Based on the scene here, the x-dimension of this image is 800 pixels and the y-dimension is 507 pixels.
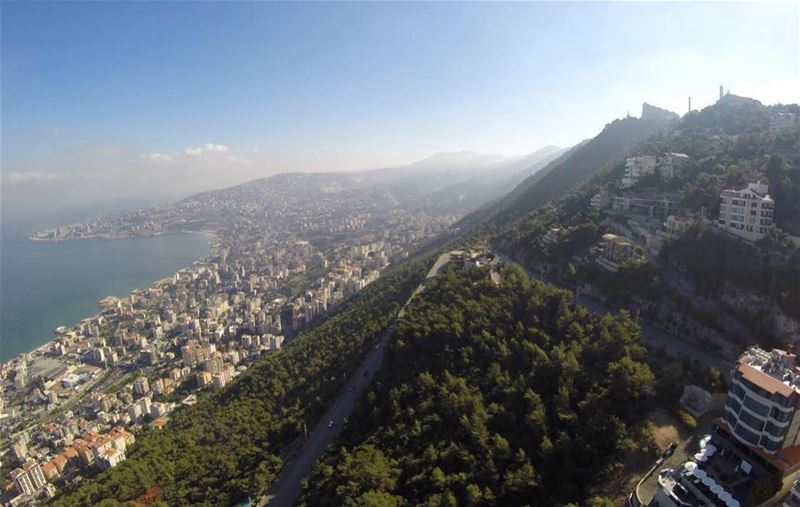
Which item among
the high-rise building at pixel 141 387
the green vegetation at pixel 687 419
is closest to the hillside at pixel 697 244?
the green vegetation at pixel 687 419

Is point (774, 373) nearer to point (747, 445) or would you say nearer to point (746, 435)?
point (746, 435)

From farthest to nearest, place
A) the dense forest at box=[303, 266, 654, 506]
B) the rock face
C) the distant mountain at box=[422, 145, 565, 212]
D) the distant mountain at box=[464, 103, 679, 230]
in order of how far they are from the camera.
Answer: the distant mountain at box=[422, 145, 565, 212] → the rock face → the distant mountain at box=[464, 103, 679, 230] → the dense forest at box=[303, 266, 654, 506]

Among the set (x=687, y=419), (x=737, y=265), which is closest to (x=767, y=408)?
(x=687, y=419)

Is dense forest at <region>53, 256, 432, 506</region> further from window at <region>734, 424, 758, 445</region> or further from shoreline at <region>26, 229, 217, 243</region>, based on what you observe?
shoreline at <region>26, 229, 217, 243</region>

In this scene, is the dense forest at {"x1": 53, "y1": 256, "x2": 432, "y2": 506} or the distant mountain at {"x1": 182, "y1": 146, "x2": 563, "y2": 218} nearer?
the dense forest at {"x1": 53, "y1": 256, "x2": 432, "y2": 506}

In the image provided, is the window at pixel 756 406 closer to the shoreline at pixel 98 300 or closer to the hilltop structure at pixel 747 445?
the hilltop structure at pixel 747 445

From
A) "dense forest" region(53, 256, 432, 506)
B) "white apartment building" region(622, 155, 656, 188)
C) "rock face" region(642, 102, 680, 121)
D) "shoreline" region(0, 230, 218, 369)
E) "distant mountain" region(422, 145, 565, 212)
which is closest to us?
"dense forest" region(53, 256, 432, 506)

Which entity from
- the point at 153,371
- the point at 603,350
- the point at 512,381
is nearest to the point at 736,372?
the point at 603,350

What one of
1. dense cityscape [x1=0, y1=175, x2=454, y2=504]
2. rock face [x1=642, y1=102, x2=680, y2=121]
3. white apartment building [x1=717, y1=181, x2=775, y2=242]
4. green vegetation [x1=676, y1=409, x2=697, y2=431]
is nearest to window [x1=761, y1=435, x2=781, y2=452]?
green vegetation [x1=676, y1=409, x2=697, y2=431]
